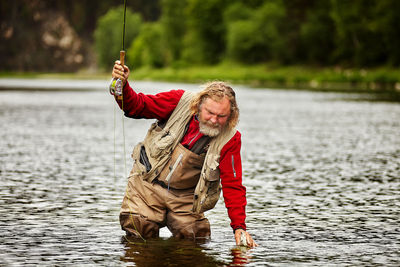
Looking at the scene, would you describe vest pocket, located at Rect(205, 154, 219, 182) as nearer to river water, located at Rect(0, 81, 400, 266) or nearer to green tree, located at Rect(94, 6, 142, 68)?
river water, located at Rect(0, 81, 400, 266)

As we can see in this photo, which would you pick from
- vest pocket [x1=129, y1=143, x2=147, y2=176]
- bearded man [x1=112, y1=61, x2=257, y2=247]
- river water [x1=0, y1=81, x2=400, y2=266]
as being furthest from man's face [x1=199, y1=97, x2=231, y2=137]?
river water [x1=0, y1=81, x2=400, y2=266]

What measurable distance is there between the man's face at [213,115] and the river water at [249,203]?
41.3 inches

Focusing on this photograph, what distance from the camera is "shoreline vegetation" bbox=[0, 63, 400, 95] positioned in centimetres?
6116

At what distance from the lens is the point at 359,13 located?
2933 inches

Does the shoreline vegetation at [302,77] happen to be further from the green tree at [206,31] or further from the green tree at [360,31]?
the green tree at [206,31]

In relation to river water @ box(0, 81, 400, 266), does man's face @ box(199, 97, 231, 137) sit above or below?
above

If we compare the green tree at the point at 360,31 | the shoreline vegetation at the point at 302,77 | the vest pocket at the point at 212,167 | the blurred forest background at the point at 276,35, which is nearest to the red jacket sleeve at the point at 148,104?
the vest pocket at the point at 212,167

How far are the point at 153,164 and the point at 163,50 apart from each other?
125m

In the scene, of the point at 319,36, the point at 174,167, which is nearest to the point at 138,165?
the point at 174,167

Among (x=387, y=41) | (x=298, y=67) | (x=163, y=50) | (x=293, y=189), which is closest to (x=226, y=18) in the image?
(x=298, y=67)

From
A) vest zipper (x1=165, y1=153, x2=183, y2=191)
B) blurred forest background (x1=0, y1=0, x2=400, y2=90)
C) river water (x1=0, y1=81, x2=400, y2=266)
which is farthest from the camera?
blurred forest background (x1=0, y1=0, x2=400, y2=90)

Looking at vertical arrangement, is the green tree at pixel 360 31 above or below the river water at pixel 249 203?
above

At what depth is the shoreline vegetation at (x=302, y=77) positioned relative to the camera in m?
61.2

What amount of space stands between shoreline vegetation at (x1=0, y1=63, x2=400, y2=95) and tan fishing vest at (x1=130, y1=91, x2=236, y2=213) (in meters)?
43.8
